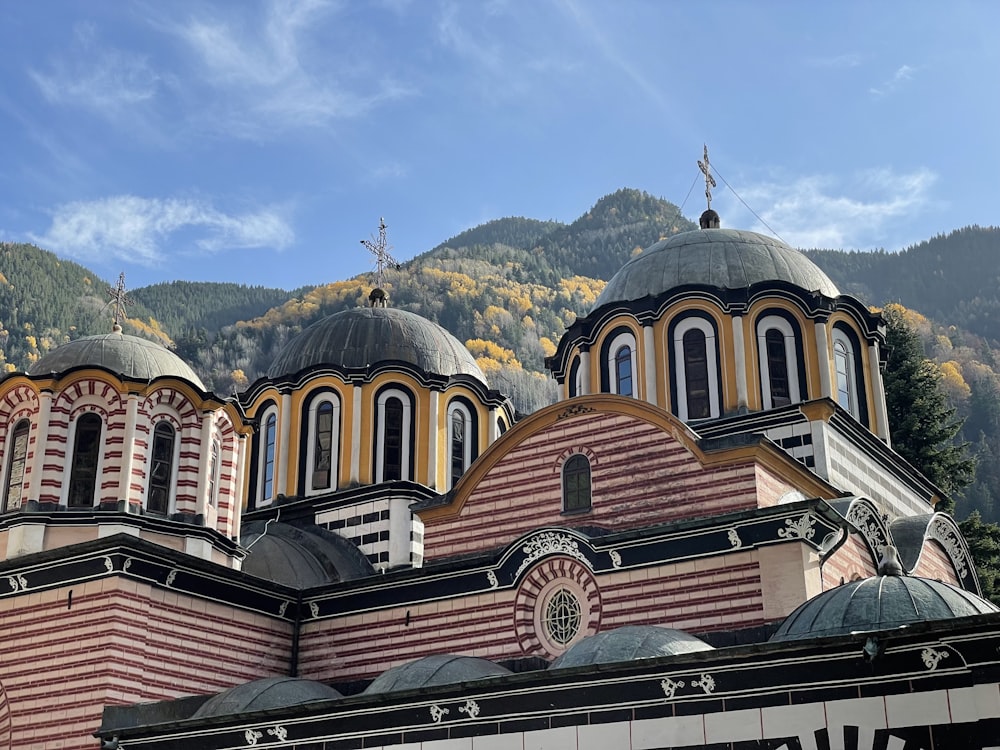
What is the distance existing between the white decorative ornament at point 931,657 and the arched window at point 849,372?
39.1 ft

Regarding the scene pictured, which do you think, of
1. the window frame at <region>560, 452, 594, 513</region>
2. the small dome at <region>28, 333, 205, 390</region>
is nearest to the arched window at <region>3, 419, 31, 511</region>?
the small dome at <region>28, 333, 205, 390</region>

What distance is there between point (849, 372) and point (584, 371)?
5.19 meters

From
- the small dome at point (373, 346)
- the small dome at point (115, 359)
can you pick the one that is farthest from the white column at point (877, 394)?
the small dome at point (115, 359)

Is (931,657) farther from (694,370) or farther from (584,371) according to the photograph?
(584,371)

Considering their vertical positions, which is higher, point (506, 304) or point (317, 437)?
point (506, 304)

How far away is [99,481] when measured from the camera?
20.0 m

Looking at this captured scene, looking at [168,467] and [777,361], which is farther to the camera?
[777,361]

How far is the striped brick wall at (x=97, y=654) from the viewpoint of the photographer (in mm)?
17688

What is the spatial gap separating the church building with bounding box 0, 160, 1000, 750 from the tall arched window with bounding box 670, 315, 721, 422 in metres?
0.04

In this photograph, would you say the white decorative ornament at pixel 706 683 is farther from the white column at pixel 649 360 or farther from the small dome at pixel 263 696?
the white column at pixel 649 360

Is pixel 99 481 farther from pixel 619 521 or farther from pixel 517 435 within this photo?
pixel 619 521

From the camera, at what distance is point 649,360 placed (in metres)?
22.9

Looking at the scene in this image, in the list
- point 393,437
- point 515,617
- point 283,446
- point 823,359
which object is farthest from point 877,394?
point 283,446

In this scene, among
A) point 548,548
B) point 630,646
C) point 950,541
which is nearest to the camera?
point 630,646
